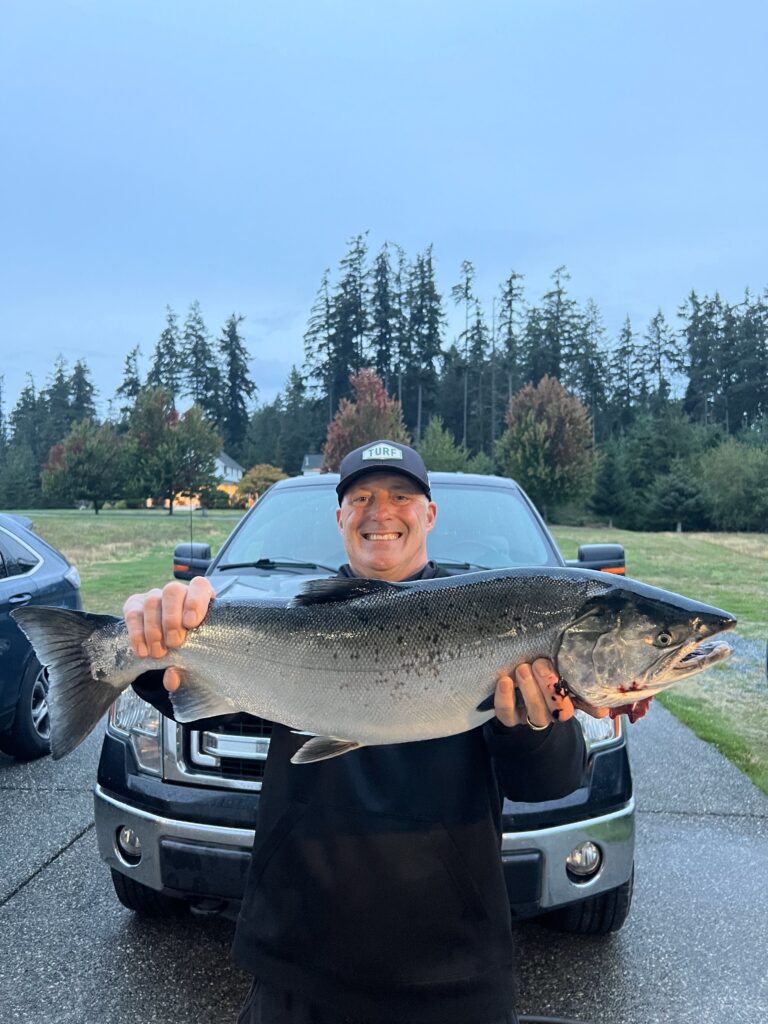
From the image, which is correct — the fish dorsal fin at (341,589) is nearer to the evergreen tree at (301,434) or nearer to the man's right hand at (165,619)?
the man's right hand at (165,619)

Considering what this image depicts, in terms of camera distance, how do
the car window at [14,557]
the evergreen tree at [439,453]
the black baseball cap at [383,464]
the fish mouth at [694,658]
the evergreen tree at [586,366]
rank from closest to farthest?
the fish mouth at [694,658] → the black baseball cap at [383,464] → the car window at [14,557] → the evergreen tree at [439,453] → the evergreen tree at [586,366]

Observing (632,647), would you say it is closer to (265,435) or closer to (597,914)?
(597,914)

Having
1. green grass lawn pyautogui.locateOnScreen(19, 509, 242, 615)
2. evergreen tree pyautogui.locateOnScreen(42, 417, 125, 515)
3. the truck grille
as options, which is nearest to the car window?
the truck grille

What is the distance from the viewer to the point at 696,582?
17.4 meters

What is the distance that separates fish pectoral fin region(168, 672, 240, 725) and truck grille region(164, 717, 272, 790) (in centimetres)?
109

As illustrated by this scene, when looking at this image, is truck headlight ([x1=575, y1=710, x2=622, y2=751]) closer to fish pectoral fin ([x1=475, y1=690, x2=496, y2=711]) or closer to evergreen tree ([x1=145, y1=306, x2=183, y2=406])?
fish pectoral fin ([x1=475, y1=690, x2=496, y2=711])

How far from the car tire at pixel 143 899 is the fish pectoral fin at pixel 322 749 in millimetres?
1931

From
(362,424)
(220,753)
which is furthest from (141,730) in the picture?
(362,424)

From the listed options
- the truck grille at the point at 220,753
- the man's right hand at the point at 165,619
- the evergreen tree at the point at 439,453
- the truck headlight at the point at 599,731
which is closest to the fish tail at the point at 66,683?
the man's right hand at the point at 165,619

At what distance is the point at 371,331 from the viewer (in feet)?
273

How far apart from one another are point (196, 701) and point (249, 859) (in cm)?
116

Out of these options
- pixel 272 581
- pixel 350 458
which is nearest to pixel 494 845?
pixel 350 458

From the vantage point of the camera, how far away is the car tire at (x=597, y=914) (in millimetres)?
3180

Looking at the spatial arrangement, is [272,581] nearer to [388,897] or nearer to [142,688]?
[142,688]
